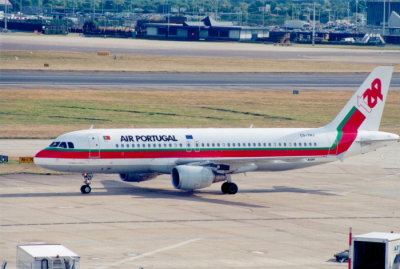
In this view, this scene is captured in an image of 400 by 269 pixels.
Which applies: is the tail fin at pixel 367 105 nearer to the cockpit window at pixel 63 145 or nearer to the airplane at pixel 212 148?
the airplane at pixel 212 148

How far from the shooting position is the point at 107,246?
Result: 141ft

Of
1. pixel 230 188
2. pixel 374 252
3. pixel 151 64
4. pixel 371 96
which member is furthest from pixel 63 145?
pixel 151 64

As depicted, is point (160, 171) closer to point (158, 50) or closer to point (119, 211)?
point (119, 211)

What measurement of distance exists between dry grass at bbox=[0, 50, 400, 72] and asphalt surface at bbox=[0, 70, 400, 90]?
9.30m

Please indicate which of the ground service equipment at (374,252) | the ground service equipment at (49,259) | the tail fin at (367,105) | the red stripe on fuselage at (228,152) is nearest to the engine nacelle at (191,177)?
the red stripe on fuselage at (228,152)

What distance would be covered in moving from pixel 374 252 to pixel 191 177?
23153mm

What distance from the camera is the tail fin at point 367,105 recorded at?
209 ft

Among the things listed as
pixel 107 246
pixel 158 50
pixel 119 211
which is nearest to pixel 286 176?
pixel 119 211

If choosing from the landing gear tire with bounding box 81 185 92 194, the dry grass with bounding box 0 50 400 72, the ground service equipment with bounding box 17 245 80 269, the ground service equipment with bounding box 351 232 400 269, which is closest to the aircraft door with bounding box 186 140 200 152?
the landing gear tire with bounding box 81 185 92 194

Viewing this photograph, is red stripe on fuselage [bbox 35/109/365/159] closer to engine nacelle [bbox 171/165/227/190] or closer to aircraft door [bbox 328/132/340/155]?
aircraft door [bbox 328/132/340/155]

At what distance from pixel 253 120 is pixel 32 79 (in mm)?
43707

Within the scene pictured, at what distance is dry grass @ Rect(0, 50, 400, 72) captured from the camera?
155625mm

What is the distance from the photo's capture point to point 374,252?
114ft

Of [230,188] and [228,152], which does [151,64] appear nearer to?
[228,152]
